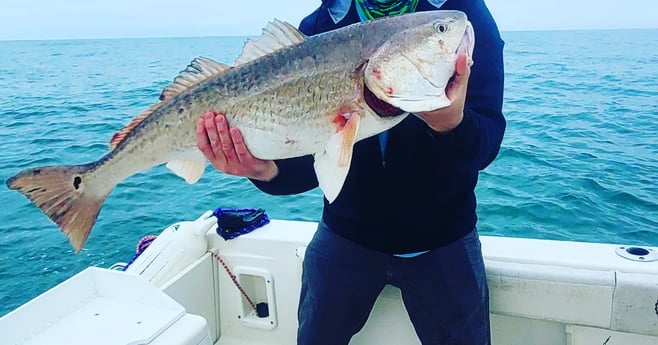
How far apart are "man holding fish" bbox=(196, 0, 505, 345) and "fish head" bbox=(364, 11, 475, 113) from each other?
1.41 feet

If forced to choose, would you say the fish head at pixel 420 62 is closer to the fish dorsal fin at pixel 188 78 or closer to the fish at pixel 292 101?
the fish at pixel 292 101

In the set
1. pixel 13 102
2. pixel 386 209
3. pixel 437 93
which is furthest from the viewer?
pixel 13 102

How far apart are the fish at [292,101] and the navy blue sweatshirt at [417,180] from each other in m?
0.44

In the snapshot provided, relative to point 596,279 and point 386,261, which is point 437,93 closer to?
point 386,261

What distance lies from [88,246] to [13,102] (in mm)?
14502

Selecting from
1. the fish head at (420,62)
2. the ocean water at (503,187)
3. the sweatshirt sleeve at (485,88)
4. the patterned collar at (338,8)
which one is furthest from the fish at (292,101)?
the ocean water at (503,187)

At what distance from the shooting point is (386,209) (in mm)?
2428

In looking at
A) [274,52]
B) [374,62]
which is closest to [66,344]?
[274,52]

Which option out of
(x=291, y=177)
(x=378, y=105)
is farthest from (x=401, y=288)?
(x=378, y=105)

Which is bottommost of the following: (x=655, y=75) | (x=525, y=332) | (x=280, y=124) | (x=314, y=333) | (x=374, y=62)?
(x=655, y=75)

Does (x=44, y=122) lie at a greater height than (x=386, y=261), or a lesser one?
lesser

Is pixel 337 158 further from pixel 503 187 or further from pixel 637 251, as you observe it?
pixel 503 187

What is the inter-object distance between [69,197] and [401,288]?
1413 millimetres

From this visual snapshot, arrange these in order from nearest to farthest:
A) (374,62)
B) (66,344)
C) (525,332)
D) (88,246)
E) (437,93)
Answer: (437,93)
(374,62)
(66,344)
(525,332)
(88,246)
